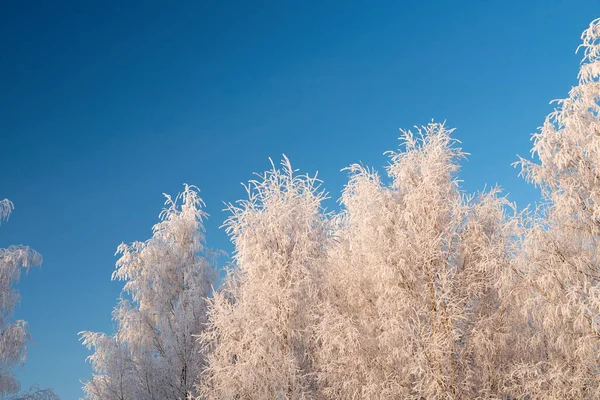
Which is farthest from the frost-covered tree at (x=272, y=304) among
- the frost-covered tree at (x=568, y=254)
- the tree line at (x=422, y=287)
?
the frost-covered tree at (x=568, y=254)

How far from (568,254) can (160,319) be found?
10.8 meters

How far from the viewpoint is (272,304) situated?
457 inches

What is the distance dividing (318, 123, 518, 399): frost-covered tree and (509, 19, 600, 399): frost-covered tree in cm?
62

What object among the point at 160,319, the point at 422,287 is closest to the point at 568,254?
the point at 422,287

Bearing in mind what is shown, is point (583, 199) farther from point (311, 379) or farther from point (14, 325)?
point (14, 325)

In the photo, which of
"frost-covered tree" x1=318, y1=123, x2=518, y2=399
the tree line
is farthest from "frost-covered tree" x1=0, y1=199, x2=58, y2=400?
"frost-covered tree" x1=318, y1=123, x2=518, y2=399

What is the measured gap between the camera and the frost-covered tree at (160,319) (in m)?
14.8

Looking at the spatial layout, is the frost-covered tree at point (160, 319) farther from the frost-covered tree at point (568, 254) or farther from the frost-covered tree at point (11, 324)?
the frost-covered tree at point (568, 254)

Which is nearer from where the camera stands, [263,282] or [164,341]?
[263,282]

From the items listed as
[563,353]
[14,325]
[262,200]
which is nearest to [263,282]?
[262,200]

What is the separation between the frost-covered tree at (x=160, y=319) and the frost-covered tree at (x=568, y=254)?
7858 millimetres

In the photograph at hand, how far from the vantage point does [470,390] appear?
11.0m

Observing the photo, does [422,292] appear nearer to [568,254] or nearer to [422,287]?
[422,287]

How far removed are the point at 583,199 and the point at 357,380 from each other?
5798mm
